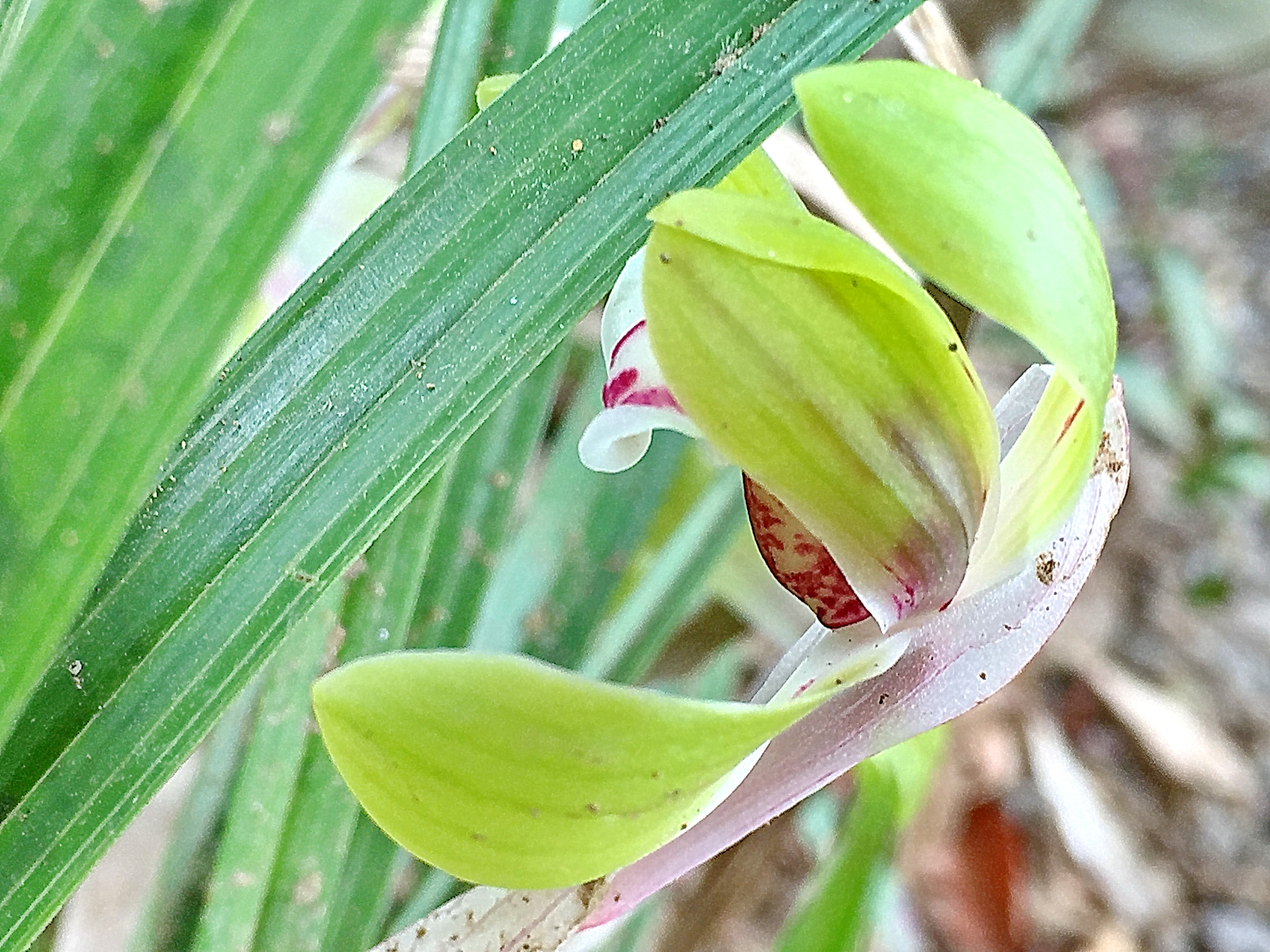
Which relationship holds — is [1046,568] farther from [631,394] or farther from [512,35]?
[512,35]

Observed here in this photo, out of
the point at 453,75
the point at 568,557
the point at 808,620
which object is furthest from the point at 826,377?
the point at 808,620

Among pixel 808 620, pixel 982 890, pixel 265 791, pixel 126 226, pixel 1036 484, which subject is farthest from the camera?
pixel 982 890

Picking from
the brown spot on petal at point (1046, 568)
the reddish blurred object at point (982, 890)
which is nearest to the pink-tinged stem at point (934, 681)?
the brown spot on petal at point (1046, 568)

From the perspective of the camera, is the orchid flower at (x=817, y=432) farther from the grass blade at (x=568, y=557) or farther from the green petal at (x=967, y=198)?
the grass blade at (x=568, y=557)

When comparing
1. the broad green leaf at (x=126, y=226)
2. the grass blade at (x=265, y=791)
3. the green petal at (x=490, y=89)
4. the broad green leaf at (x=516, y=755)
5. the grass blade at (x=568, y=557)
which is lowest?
the grass blade at (x=568, y=557)

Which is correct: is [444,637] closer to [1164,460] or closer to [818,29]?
[818,29]

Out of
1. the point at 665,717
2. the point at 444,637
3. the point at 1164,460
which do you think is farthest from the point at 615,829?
the point at 1164,460
